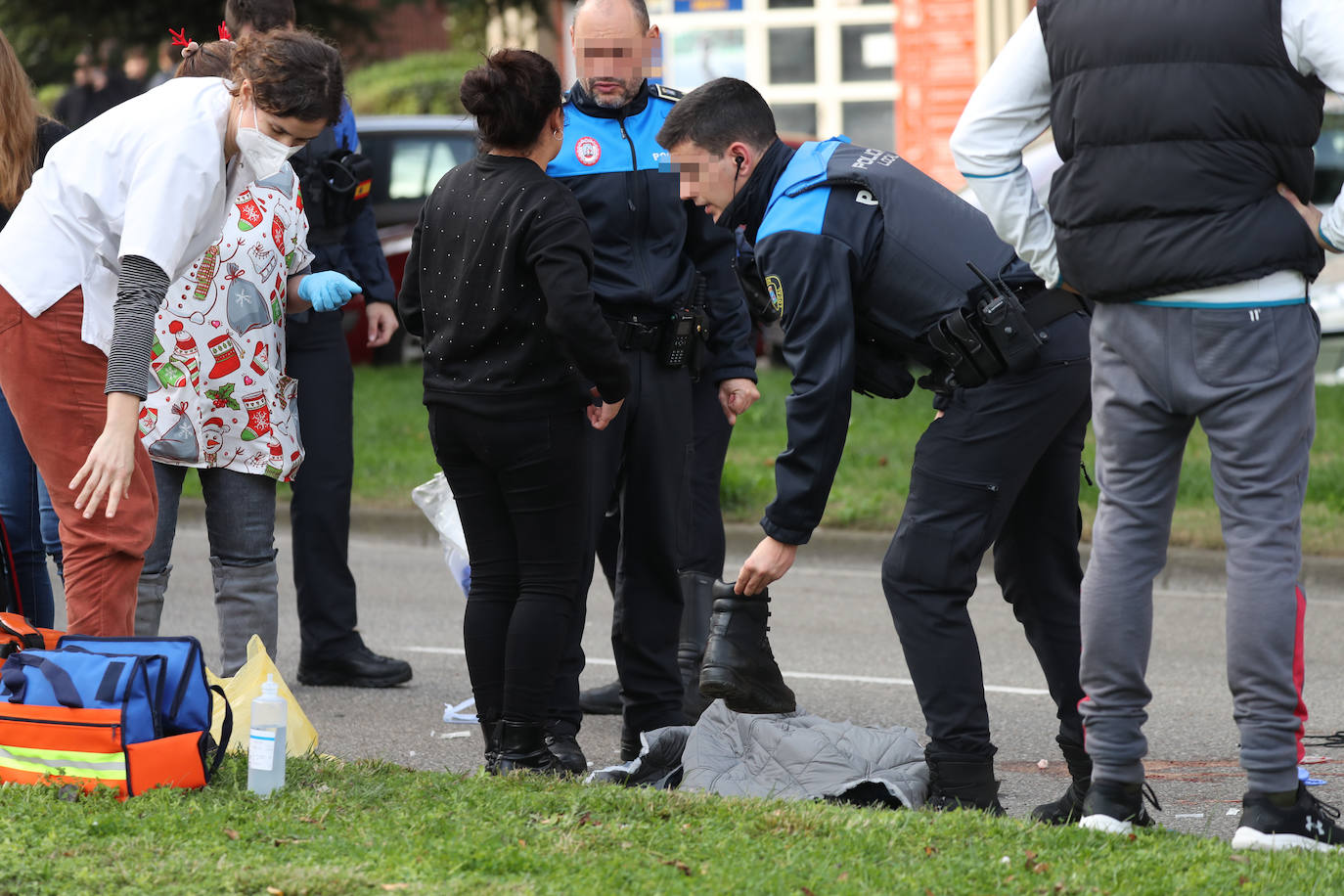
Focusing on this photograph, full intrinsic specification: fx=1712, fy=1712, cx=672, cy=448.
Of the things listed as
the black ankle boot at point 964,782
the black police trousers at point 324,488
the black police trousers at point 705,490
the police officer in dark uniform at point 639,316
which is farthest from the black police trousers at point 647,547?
the black police trousers at point 324,488

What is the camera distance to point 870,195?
393cm

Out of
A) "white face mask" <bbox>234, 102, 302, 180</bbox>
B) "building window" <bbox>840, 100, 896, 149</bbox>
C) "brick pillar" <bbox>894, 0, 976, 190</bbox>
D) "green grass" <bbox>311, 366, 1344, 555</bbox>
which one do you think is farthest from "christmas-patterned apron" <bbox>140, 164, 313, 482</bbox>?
"building window" <bbox>840, 100, 896, 149</bbox>

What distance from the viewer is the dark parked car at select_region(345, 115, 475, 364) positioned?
43.1 feet

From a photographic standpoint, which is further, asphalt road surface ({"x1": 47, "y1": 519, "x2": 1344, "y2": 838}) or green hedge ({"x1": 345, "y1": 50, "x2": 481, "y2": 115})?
green hedge ({"x1": 345, "y1": 50, "x2": 481, "y2": 115})

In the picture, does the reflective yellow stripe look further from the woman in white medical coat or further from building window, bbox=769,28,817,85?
building window, bbox=769,28,817,85

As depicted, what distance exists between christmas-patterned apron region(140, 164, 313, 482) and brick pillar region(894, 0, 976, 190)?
46.2 feet

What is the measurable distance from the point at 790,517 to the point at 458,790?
0.97 metres

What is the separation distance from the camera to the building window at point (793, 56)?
19516 millimetres

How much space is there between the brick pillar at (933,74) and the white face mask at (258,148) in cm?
1496

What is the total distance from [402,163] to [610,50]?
909cm

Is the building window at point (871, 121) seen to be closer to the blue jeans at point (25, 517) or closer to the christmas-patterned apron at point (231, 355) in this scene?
the christmas-patterned apron at point (231, 355)

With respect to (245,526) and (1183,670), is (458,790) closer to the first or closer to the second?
(245,526)

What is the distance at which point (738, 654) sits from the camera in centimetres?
409

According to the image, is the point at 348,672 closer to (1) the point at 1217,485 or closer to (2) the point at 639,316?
(2) the point at 639,316
